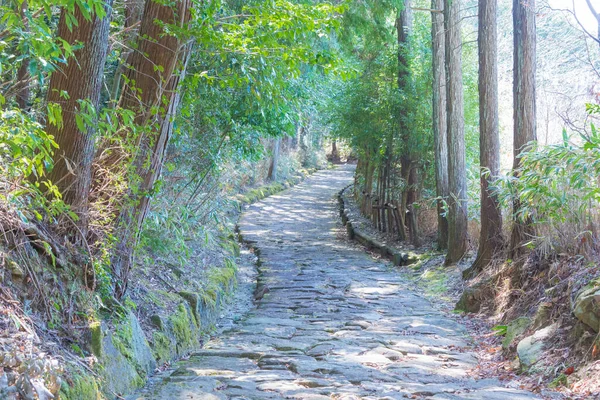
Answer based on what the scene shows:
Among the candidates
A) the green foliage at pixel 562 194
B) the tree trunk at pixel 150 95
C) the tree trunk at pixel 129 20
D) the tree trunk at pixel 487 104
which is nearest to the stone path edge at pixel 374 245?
the tree trunk at pixel 487 104

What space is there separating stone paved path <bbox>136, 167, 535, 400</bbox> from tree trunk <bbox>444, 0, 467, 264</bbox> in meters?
1.49

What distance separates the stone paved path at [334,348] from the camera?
532 cm

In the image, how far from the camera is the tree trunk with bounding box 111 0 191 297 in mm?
6164

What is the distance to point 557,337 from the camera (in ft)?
19.4

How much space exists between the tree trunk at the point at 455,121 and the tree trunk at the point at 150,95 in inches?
256

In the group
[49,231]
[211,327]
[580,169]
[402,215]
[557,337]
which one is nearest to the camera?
[49,231]

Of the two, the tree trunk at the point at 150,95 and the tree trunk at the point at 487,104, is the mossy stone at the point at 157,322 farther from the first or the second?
the tree trunk at the point at 487,104

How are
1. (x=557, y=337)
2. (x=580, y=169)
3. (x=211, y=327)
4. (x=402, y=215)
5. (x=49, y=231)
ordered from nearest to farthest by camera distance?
(x=49, y=231)
(x=557, y=337)
(x=580, y=169)
(x=211, y=327)
(x=402, y=215)

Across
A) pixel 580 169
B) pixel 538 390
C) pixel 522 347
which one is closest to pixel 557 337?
pixel 522 347

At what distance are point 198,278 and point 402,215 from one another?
22.9 feet

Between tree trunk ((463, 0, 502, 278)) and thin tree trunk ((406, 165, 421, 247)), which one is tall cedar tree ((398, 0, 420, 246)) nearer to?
thin tree trunk ((406, 165, 421, 247))

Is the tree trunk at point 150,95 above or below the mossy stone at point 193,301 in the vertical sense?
above

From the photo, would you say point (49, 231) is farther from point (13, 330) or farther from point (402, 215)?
point (402, 215)

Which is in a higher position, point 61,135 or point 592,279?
point 61,135
